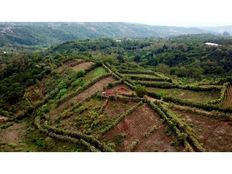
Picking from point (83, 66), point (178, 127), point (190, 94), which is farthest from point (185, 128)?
point (83, 66)

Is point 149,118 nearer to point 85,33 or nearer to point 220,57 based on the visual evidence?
point 220,57

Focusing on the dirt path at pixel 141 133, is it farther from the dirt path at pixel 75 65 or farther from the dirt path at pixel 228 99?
the dirt path at pixel 75 65

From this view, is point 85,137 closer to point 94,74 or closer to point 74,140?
point 74,140

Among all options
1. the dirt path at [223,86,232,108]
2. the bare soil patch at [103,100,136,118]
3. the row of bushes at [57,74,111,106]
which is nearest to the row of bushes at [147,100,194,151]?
the bare soil patch at [103,100,136,118]

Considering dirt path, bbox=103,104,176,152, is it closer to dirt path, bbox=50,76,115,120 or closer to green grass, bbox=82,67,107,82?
dirt path, bbox=50,76,115,120

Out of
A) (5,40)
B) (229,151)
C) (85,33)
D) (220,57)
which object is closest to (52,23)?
(85,33)

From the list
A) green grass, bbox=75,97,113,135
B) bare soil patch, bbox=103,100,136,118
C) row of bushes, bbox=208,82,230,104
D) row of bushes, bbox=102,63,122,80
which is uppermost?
row of bushes, bbox=208,82,230,104
